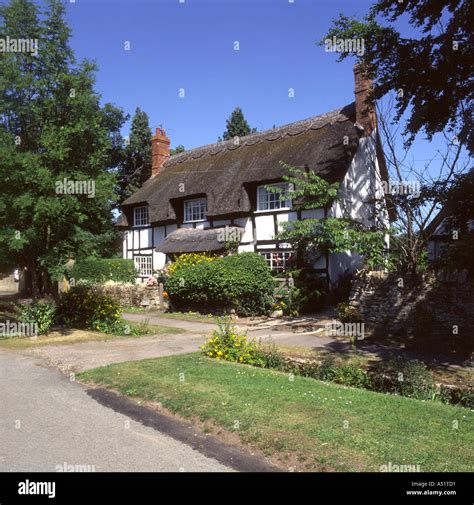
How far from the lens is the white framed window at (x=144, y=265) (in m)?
26.0

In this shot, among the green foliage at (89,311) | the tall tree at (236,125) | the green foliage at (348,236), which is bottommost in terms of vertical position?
the green foliage at (89,311)

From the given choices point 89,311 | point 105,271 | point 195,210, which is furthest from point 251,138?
point 89,311

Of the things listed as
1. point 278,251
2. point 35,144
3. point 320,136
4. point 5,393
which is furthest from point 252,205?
point 5,393

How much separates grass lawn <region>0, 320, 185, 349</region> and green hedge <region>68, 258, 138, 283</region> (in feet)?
39.3

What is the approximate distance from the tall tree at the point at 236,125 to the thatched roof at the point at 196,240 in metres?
22.6

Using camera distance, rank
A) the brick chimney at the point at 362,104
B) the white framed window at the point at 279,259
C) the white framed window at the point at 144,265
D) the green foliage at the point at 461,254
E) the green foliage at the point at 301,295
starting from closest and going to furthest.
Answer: the green foliage at the point at 461,254
the green foliage at the point at 301,295
the white framed window at the point at 279,259
the brick chimney at the point at 362,104
the white framed window at the point at 144,265

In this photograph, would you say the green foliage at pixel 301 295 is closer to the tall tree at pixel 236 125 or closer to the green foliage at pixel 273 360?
the green foliage at pixel 273 360

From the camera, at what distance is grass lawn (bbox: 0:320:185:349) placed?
11841mm

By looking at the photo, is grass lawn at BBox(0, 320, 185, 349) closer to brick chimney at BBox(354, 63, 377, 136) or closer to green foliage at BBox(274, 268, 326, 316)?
green foliage at BBox(274, 268, 326, 316)

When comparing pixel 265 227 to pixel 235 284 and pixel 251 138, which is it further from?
pixel 251 138

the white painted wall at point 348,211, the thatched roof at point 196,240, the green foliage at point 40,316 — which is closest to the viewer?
the green foliage at point 40,316

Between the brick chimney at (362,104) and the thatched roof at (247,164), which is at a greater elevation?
the brick chimney at (362,104)

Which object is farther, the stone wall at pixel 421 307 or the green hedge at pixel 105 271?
the green hedge at pixel 105 271

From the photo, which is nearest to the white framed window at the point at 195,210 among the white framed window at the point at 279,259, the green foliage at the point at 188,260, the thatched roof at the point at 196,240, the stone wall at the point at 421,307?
the thatched roof at the point at 196,240
